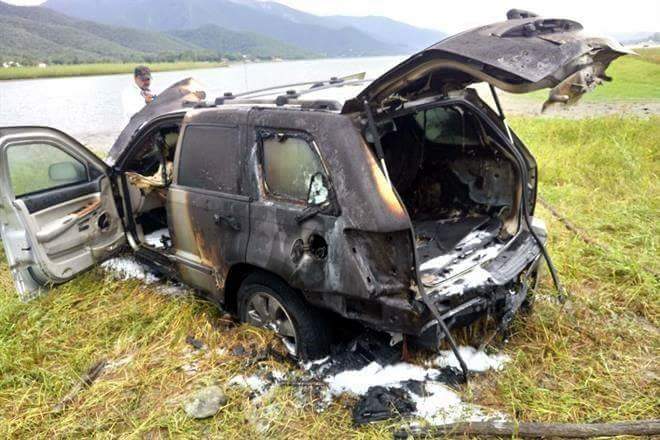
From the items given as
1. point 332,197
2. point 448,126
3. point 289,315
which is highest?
point 448,126

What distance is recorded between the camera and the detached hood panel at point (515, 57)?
2.05m

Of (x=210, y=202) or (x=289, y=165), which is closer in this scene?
(x=289, y=165)

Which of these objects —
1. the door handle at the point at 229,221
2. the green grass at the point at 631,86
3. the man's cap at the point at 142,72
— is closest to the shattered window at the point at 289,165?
the door handle at the point at 229,221

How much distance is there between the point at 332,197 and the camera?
2.51 metres

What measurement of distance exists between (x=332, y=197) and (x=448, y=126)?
1652 mm

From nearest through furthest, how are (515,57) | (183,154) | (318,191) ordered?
1. (515,57)
2. (318,191)
3. (183,154)

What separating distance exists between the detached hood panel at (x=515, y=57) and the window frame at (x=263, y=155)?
14.9 inches

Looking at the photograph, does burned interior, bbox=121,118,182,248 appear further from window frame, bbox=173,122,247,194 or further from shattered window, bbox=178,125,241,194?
shattered window, bbox=178,125,241,194

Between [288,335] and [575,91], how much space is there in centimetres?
221

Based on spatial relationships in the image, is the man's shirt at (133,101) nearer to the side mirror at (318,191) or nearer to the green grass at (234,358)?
the green grass at (234,358)

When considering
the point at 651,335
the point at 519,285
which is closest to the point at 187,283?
the point at 519,285

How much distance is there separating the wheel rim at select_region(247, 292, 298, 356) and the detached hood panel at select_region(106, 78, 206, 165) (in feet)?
8.03

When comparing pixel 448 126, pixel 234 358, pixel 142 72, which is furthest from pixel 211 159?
pixel 142 72

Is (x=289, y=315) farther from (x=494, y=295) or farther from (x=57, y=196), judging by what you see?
(x=57, y=196)
